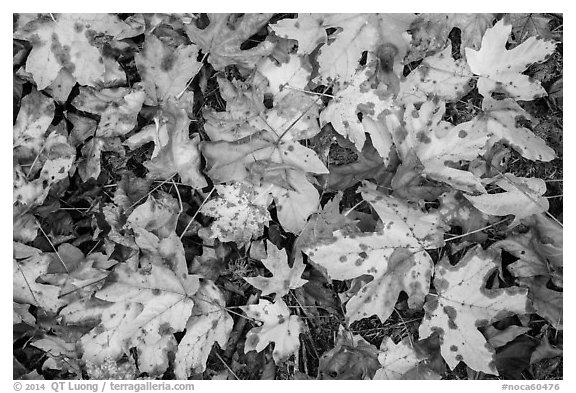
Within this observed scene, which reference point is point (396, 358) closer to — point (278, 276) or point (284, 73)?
point (278, 276)

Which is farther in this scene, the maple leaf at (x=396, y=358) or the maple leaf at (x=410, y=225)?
the maple leaf at (x=396, y=358)

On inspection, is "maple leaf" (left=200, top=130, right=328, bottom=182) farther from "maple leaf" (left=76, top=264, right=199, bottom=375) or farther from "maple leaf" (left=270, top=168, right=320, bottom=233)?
"maple leaf" (left=76, top=264, right=199, bottom=375)

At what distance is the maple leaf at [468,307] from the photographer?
1.54 m

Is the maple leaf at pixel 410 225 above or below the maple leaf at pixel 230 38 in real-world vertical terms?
below

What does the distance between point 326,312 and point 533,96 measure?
0.87 meters

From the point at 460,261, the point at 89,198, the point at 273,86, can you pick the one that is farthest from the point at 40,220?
the point at 460,261

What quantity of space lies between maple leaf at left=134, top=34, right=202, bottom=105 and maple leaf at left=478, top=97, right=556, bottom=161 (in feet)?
2.75

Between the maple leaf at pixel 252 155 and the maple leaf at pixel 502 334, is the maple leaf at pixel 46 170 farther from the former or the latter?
the maple leaf at pixel 502 334

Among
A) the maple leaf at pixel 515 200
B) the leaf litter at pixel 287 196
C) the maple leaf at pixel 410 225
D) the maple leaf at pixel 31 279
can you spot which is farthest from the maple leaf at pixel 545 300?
the maple leaf at pixel 31 279

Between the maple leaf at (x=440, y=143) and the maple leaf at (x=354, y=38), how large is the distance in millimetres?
190

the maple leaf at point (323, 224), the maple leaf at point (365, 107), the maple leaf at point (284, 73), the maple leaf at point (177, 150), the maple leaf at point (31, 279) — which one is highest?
the maple leaf at point (284, 73)

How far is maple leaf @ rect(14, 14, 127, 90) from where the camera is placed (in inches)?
60.4

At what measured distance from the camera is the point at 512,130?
159 cm

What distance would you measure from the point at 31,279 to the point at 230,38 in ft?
2.95
